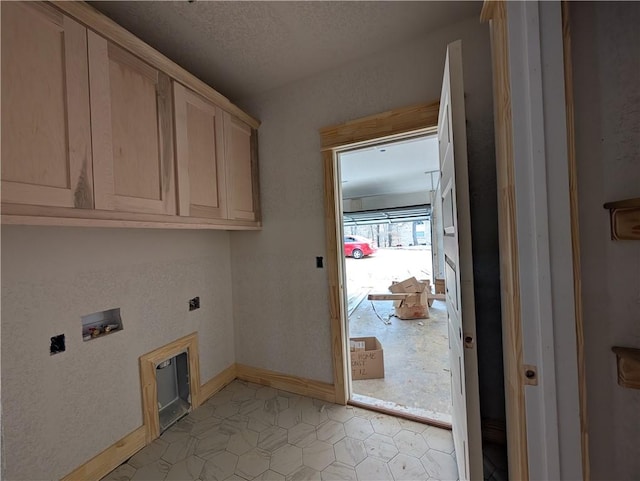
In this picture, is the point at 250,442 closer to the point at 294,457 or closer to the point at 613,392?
the point at 294,457

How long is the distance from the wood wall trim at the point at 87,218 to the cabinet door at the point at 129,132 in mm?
37

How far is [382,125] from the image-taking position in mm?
1779

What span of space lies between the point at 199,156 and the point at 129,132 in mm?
432

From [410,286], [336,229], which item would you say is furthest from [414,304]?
[336,229]

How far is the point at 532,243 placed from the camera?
754 mm

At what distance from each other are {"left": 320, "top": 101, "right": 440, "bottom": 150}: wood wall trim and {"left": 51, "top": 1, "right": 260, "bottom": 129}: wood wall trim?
81 centimetres

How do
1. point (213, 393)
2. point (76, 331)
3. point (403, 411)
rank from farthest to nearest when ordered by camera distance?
point (213, 393), point (403, 411), point (76, 331)

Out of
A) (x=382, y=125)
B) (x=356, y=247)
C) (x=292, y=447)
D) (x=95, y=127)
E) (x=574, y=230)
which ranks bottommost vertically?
(x=292, y=447)

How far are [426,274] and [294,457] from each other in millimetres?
7219

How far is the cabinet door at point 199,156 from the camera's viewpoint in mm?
1554

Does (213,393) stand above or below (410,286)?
below

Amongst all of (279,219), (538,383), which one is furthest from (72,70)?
(538,383)

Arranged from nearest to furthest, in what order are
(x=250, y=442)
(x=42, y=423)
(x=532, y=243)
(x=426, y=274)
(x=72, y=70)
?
1. (x=532, y=243)
2. (x=72, y=70)
3. (x=42, y=423)
4. (x=250, y=442)
5. (x=426, y=274)

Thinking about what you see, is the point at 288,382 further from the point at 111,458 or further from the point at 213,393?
the point at 111,458
